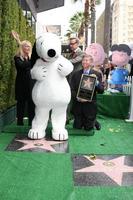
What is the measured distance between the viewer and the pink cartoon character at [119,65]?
32.5ft

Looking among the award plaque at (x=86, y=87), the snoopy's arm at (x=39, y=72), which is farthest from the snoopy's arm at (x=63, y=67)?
the award plaque at (x=86, y=87)

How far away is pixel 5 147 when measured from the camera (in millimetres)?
6129

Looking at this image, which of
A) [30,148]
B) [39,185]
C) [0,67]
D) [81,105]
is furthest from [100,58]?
[39,185]

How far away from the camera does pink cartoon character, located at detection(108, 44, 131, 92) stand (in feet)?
32.5

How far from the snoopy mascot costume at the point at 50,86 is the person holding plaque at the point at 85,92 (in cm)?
61

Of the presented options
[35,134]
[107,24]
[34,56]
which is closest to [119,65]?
[34,56]

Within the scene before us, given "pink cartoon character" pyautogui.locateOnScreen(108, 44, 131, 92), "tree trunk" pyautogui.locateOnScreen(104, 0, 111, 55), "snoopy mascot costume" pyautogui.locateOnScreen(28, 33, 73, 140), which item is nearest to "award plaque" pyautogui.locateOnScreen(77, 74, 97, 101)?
"snoopy mascot costume" pyautogui.locateOnScreen(28, 33, 73, 140)

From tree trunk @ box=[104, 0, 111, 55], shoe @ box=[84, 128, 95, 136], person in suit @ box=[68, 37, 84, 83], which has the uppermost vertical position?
tree trunk @ box=[104, 0, 111, 55]

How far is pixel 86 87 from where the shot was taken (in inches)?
281

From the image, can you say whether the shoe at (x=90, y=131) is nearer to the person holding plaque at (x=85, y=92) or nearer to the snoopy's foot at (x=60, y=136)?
the person holding plaque at (x=85, y=92)

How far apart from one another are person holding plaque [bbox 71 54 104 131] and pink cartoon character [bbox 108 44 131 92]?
276 centimetres

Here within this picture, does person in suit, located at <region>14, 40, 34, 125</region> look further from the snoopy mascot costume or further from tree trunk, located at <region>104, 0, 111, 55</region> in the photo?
tree trunk, located at <region>104, 0, 111, 55</region>

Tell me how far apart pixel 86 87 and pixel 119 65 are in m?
3.38

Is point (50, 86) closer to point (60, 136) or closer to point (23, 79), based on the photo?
point (60, 136)
